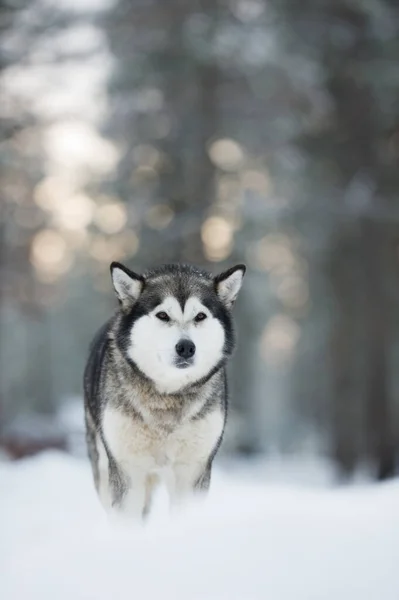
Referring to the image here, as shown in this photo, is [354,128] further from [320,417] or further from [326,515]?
[326,515]

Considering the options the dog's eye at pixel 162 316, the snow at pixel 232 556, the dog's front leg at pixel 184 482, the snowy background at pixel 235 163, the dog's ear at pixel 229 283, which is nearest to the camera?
the snow at pixel 232 556

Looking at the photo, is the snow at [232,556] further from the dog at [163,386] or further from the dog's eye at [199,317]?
the dog's eye at [199,317]

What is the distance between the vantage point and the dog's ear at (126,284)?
5.02 metres

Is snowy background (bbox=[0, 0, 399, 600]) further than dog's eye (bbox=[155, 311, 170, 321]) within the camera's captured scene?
Yes

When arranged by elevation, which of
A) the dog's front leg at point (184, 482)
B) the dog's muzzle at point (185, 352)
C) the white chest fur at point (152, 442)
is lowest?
the dog's front leg at point (184, 482)

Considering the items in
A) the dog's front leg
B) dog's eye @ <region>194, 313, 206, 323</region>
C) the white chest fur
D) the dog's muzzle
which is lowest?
the dog's front leg

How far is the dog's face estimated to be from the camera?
188 inches

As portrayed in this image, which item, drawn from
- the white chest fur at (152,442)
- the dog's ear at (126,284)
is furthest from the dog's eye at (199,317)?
the white chest fur at (152,442)

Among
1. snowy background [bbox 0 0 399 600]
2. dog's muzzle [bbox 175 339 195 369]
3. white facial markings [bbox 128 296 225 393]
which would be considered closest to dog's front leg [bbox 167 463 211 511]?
white facial markings [bbox 128 296 225 393]

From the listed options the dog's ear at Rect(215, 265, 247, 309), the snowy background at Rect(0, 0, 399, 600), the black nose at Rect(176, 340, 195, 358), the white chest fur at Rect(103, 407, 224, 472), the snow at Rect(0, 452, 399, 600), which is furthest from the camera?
the snowy background at Rect(0, 0, 399, 600)

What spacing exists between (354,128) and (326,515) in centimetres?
1375

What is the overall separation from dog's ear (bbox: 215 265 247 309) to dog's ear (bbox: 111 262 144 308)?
494 mm

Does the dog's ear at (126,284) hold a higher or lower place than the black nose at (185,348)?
higher

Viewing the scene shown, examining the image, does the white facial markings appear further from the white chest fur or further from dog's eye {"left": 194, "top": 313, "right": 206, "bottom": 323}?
the white chest fur
